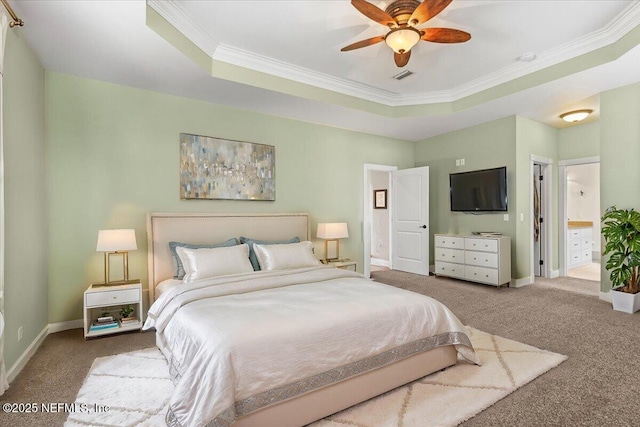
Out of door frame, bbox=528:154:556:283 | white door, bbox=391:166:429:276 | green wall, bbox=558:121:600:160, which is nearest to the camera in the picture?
green wall, bbox=558:121:600:160

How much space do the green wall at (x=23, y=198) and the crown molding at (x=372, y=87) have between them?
4.14ft

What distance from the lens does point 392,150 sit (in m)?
6.36

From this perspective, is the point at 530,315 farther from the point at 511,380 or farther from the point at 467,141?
the point at 467,141

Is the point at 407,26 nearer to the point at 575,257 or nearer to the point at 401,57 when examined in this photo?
the point at 401,57

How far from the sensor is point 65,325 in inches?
134

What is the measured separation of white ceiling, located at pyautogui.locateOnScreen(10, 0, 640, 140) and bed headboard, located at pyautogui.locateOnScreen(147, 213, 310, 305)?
4.94 ft

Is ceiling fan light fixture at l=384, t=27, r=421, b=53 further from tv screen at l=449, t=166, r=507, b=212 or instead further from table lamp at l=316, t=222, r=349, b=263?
tv screen at l=449, t=166, r=507, b=212

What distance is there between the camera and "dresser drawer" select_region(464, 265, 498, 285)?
A: 16.3 feet

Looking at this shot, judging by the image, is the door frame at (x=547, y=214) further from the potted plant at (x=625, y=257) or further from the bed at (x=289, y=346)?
the bed at (x=289, y=346)

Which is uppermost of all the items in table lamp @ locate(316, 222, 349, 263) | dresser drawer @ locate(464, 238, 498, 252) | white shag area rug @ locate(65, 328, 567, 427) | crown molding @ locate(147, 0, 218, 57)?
crown molding @ locate(147, 0, 218, 57)

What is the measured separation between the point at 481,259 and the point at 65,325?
5538 mm

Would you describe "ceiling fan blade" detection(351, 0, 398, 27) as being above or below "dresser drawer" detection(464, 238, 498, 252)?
above

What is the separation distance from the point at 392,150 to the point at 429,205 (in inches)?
50.8

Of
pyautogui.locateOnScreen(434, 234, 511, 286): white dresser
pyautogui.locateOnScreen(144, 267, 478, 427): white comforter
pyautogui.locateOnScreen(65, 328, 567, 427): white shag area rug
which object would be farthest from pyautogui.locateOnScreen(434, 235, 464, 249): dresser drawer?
pyautogui.locateOnScreen(144, 267, 478, 427): white comforter
